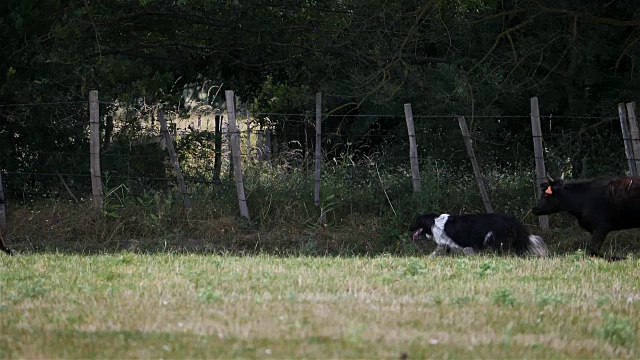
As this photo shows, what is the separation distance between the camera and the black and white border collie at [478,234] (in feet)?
47.7

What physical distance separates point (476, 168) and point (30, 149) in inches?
299

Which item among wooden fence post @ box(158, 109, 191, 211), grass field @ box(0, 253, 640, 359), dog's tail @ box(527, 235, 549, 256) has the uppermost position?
wooden fence post @ box(158, 109, 191, 211)

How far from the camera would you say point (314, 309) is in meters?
8.10

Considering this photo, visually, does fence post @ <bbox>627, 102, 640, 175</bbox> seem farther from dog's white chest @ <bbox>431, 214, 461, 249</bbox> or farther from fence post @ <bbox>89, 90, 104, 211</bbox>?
fence post @ <bbox>89, 90, 104, 211</bbox>

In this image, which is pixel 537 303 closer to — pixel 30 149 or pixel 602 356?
pixel 602 356

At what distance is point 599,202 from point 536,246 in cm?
110

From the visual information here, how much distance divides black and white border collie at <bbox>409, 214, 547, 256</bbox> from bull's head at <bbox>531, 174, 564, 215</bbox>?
27.5 inches

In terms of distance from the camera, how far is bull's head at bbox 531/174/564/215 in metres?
15.2

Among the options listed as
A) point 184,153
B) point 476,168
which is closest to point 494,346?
point 476,168

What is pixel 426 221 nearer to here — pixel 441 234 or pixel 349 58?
pixel 441 234

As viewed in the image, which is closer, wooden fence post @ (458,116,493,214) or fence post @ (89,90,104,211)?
fence post @ (89,90,104,211)

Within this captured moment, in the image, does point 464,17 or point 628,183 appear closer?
point 628,183

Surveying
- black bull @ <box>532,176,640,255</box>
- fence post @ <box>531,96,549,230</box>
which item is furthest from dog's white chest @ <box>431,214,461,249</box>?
fence post @ <box>531,96,549,230</box>

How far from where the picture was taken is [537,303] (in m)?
8.76
